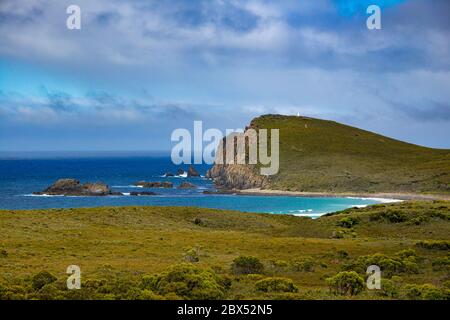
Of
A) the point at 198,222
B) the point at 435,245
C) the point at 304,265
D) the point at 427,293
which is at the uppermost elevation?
the point at 427,293

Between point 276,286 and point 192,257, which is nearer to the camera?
point 276,286

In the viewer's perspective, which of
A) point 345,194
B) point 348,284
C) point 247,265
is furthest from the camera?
point 345,194

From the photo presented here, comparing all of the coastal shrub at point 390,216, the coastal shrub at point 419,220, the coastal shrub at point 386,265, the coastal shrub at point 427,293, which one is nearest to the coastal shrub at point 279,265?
the coastal shrub at point 386,265

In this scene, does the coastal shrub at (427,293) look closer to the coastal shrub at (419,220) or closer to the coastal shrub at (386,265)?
the coastal shrub at (386,265)

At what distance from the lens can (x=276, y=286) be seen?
33.1 meters

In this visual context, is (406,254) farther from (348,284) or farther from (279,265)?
(348,284)

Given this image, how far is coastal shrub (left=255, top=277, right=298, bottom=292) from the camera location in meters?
32.8

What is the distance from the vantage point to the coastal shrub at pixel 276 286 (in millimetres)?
32781

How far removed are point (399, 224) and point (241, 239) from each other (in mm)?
24990

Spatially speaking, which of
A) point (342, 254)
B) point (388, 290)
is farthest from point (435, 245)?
point (388, 290)

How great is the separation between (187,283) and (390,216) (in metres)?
56.0

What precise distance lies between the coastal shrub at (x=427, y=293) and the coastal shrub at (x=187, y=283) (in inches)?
408
